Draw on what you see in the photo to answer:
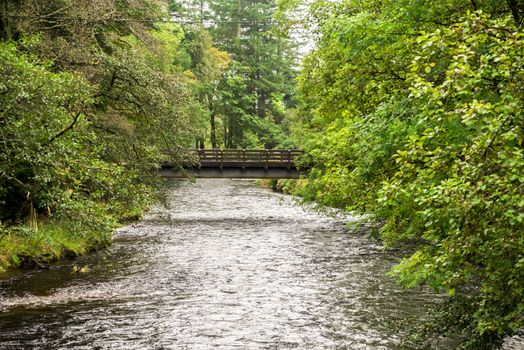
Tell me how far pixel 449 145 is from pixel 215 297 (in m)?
9.08

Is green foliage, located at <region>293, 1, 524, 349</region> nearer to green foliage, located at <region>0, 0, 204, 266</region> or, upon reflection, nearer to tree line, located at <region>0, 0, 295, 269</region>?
tree line, located at <region>0, 0, 295, 269</region>

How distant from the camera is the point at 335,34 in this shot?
43.7 feet

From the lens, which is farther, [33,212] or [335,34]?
[33,212]

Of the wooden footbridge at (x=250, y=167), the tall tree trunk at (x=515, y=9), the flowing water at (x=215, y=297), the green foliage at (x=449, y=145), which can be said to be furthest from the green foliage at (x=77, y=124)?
the wooden footbridge at (x=250, y=167)

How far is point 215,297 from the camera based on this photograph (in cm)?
1575

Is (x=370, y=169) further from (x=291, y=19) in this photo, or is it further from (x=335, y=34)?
(x=291, y=19)

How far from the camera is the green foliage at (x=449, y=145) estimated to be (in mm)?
6020

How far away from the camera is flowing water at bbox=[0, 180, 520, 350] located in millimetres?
12320

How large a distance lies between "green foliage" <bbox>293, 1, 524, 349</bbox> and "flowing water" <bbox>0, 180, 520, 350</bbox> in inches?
95.0

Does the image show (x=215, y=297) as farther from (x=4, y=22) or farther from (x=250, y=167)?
(x=250, y=167)

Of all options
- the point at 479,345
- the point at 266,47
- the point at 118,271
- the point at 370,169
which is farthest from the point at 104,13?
the point at 266,47

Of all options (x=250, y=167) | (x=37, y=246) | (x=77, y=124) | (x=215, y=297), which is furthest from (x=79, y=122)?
(x=250, y=167)

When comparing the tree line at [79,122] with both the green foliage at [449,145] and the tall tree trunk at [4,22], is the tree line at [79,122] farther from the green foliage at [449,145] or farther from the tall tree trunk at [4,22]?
the green foliage at [449,145]

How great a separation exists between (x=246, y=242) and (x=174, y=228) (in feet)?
17.9
